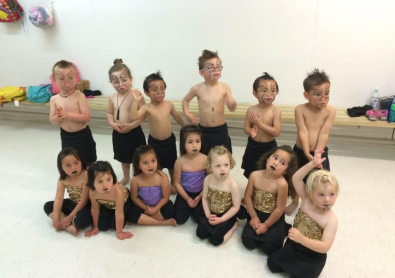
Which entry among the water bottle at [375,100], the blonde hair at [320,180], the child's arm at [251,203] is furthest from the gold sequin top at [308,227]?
the water bottle at [375,100]

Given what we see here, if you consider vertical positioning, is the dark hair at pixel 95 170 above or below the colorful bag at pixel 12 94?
below

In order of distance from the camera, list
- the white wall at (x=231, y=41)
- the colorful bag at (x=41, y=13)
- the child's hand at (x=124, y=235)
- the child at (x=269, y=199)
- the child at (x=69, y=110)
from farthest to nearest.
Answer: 1. the colorful bag at (x=41, y=13)
2. the white wall at (x=231, y=41)
3. the child at (x=69, y=110)
4. the child's hand at (x=124, y=235)
5. the child at (x=269, y=199)

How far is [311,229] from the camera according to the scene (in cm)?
166

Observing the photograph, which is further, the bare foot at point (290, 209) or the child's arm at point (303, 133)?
the bare foot at point (290, 209)

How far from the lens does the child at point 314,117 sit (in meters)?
2.03

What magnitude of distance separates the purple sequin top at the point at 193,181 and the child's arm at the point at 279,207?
55 centimetres

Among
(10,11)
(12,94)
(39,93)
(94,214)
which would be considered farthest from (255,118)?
(10,11)

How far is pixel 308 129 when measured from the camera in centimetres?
213

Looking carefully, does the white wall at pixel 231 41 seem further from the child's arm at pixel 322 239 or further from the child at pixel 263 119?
the child's arm at pixel 322 239

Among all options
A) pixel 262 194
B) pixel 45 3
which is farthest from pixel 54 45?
pixel 262 194

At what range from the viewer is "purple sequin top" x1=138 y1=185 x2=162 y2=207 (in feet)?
7.23

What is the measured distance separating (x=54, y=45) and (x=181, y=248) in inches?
127

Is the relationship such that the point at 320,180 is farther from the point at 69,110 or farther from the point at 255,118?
the point at 69,110

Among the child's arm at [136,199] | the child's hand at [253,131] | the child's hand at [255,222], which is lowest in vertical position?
the child's hand at [255,222]
